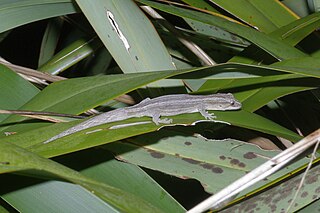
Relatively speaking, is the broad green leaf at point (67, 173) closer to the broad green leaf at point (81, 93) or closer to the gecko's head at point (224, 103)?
the broad green leaf at point (81, 93)

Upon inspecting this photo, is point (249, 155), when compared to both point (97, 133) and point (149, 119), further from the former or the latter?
point (97, 133)

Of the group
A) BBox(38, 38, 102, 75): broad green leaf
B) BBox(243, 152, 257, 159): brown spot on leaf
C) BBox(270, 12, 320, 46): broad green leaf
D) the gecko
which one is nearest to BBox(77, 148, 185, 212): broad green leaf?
the gecko

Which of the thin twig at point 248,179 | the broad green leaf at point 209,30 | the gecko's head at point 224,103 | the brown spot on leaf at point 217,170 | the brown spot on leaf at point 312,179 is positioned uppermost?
the broad green leaf at point 209,30

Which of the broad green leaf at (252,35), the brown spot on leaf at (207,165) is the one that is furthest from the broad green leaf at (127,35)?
the brown spot on leaf at (207,165)

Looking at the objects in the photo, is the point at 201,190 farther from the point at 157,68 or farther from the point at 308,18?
the point at 308,18

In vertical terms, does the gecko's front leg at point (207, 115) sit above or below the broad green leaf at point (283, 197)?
above

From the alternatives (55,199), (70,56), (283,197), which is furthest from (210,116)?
(70,56)

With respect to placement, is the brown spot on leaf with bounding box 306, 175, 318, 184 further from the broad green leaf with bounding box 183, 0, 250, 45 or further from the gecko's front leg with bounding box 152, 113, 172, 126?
the broad green leaf with bounding box 183, 0, 250, 45
